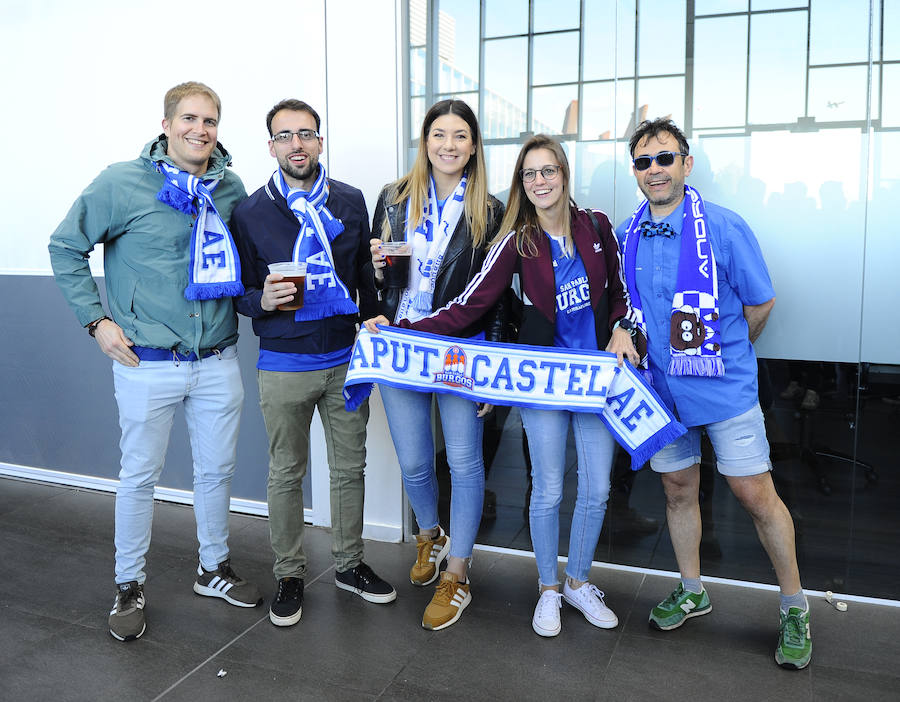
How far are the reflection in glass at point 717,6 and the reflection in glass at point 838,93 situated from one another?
38 cm

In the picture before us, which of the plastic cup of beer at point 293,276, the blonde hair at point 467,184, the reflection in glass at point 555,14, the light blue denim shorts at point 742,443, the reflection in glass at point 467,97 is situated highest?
the reflection in glass at point 555,14

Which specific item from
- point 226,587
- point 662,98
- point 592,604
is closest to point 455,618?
point 592,604

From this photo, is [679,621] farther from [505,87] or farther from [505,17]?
[505,17]

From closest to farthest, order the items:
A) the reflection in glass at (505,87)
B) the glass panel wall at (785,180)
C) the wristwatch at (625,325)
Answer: the wristwatch at (625,325), the glass panel wall at (785,180), the reflection in glass at (505,87)

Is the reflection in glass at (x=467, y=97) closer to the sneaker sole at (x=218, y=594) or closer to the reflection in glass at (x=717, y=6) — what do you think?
the reflection in glass at (x=717, y=6)

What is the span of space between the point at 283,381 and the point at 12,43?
3025mm

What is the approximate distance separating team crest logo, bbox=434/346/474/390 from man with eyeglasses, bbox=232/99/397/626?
42 centimetres

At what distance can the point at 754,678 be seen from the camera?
100 inches

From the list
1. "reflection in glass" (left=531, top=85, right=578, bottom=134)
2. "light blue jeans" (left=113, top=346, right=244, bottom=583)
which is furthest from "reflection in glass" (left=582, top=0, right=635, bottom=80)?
"light blue jeans" (left=113, top=346, right=244, bottom=583)

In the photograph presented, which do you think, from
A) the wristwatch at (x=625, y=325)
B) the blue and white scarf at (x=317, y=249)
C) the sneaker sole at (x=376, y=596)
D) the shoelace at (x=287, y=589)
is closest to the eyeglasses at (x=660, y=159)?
the wristwatch at (x=625, y=325)

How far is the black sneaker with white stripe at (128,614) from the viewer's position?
112 inches

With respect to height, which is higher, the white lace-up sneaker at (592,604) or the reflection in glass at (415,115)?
the reflection in glass at (415,115)

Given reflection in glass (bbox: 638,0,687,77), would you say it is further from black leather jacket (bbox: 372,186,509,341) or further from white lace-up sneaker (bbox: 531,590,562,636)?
white lace-up sneaker (bbox: 531,590,562,636)

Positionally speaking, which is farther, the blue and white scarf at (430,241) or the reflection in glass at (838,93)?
the reflection in glass at (838,93)
